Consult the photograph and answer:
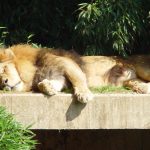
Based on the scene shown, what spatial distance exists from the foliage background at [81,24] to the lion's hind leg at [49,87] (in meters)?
1.05

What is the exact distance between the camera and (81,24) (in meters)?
6.56

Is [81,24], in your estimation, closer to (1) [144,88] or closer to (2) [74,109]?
(1) [144,88]

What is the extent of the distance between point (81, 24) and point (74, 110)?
1344mm

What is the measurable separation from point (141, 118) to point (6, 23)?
231cm

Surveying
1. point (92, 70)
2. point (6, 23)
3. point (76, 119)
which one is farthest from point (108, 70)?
point (6, 23)

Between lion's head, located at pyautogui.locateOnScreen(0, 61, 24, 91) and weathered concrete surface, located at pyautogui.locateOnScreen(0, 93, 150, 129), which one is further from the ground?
lion's head, located at pyautogui.locateOnScreen(0, 61, 24, 91)

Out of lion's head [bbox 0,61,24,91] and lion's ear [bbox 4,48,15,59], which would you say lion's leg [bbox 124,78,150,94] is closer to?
lion's head [bbox 0,61,24,91]

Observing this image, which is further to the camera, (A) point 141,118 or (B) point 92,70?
(B) point 92,70

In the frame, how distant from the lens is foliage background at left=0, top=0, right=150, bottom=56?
651 centimetres

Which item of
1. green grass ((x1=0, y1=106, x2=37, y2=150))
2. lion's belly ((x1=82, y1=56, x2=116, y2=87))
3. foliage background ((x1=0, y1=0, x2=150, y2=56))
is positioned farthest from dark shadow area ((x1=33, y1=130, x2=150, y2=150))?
green grass ((x1=0, y1=106, x2=37, y2=150))

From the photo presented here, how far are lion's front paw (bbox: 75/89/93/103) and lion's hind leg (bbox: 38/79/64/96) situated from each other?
0.70ft

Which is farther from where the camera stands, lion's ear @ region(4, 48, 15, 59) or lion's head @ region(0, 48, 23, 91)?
lion's ear @ region(4, 48, 15, 59)

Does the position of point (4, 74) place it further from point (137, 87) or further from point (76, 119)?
point (137, 87)

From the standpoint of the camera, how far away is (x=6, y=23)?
716cm
